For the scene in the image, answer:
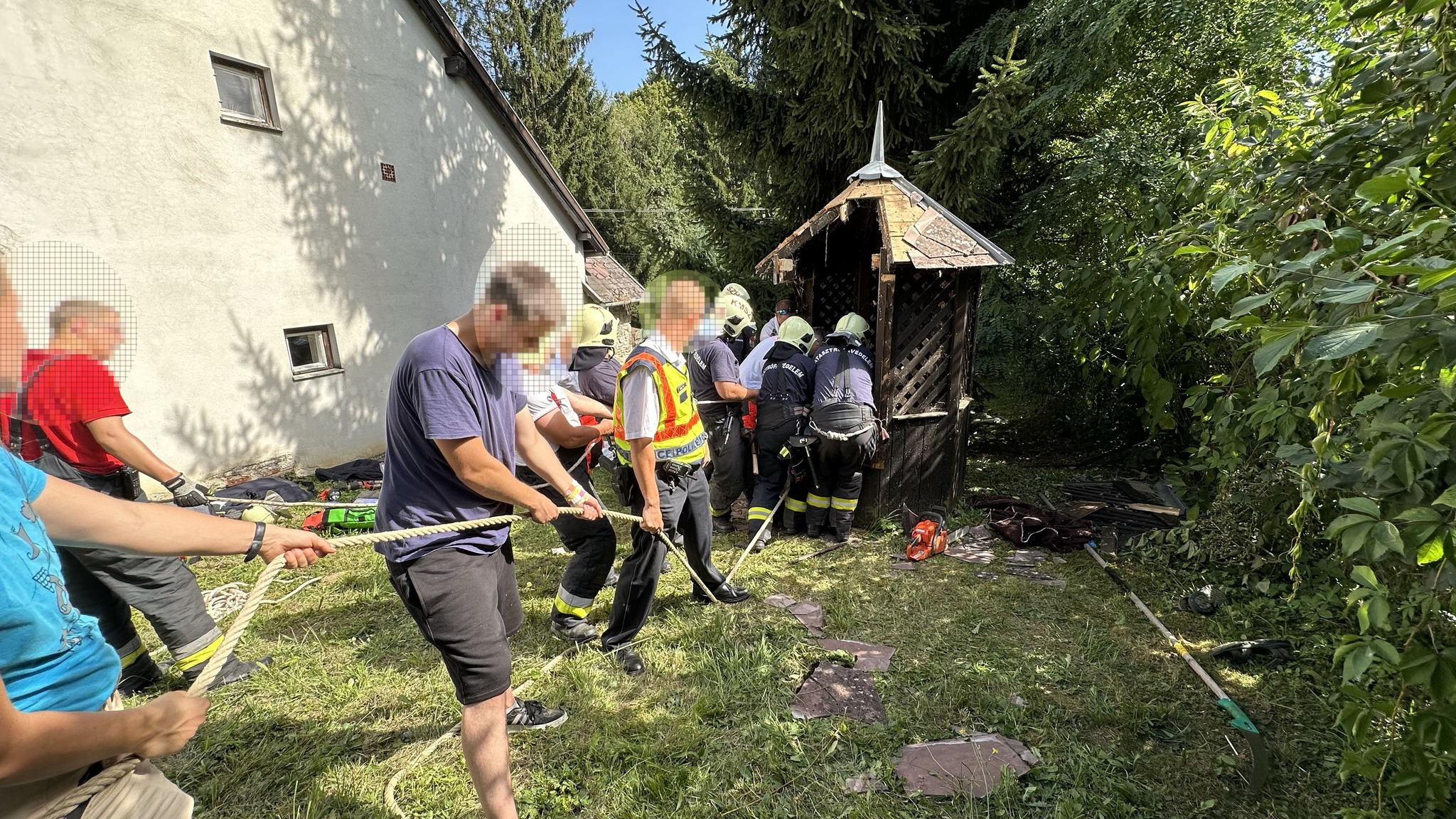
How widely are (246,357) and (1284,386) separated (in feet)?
30.5

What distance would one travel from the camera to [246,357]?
24.3 feet

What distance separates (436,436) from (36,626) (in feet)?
3.23

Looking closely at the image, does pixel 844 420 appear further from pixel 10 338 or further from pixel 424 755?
pixel 10 338

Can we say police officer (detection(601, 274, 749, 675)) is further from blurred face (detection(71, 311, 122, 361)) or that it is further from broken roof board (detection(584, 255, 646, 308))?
broken roof board (detection(584, 255, 646, 308))

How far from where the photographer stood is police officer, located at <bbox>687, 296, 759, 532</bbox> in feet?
17.4

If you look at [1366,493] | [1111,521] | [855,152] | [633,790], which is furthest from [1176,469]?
[855,152]

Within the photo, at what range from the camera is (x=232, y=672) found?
356 centimetres

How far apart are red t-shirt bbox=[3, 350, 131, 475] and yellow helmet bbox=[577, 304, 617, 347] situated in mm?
2396

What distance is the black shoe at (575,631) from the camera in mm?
3855

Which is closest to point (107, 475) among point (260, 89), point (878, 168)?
point (878, 168)

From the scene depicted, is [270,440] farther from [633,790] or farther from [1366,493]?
[1366,493]

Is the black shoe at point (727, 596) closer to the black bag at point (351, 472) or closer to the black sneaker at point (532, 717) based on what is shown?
the black sneaker at point (532, 717)

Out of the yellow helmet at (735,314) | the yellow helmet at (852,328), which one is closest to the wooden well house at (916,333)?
the yellow helmet at (852,328)

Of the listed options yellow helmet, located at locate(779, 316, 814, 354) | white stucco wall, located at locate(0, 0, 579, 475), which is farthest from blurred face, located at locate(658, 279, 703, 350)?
white stucco wall, located at locate(0, 0, 579, 475)
